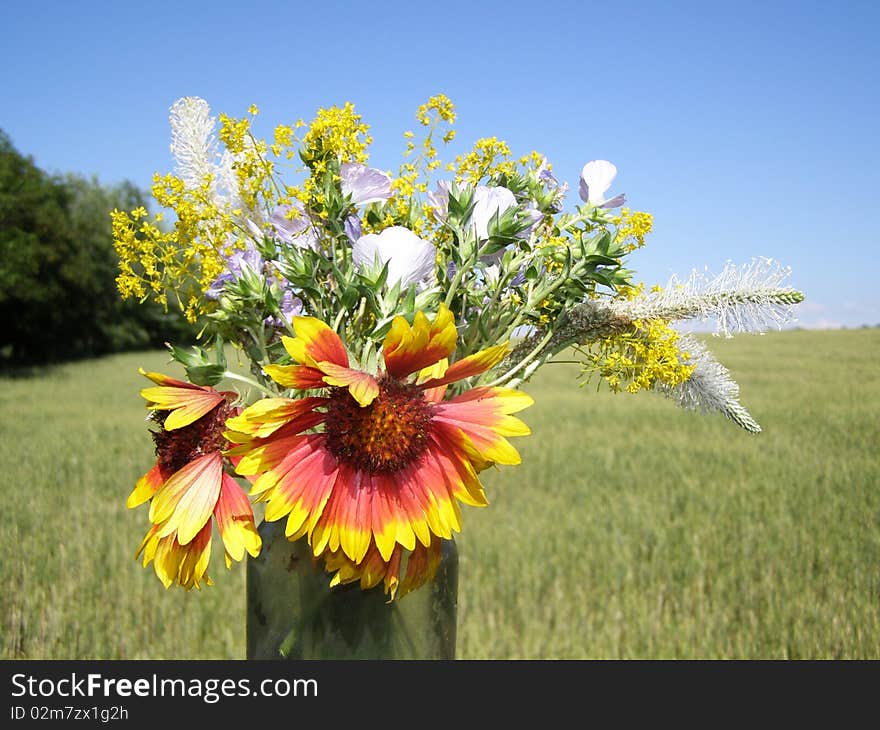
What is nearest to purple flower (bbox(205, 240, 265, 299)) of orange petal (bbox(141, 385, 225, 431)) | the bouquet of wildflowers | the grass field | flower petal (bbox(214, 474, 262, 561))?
the bouquet of wildflowers

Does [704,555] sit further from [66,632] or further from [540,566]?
[66,632]

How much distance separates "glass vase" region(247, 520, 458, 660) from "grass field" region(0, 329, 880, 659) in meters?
1.99

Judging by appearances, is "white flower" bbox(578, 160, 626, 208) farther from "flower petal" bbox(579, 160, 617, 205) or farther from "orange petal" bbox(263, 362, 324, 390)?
"orange petal" bbox(263, 362, 324, 390)

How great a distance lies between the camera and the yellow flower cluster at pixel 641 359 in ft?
2.81

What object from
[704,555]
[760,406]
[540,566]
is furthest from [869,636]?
[760,406]

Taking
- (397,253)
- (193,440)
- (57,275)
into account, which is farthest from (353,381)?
(57,275)

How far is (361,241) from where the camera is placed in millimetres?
746

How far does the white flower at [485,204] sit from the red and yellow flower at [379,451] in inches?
6.5

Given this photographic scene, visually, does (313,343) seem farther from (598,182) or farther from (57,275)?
(57,275)

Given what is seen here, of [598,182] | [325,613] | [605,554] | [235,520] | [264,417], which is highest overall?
[598,182]

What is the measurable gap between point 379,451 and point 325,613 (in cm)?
26

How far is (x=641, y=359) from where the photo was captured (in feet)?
2.94

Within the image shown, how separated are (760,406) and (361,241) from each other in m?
8.62

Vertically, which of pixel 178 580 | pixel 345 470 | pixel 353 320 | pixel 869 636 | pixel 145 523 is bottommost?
pixel 869 636
